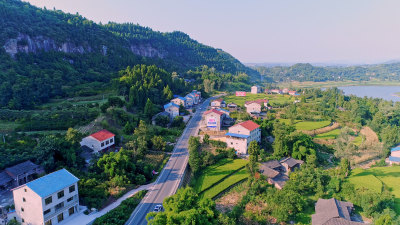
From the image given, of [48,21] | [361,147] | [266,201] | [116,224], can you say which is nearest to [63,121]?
[116,224]

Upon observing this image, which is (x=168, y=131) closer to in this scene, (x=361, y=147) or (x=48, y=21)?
(x=361, y=147)

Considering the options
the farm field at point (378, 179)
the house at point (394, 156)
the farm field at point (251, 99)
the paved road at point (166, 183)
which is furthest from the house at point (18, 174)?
the farm field at point (251, 99)

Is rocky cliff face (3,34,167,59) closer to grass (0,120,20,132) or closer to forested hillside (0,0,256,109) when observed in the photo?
forested hillside (0,0,256,109)

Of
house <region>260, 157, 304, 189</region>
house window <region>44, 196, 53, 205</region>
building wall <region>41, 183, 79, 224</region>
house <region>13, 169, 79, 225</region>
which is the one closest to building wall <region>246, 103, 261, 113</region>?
house <region>260, 157, 304, 189</region>

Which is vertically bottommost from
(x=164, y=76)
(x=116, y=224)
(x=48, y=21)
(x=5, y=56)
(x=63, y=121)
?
(x=116, y=224)

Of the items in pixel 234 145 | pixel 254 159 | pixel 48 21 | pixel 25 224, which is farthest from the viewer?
pixel 48 21
